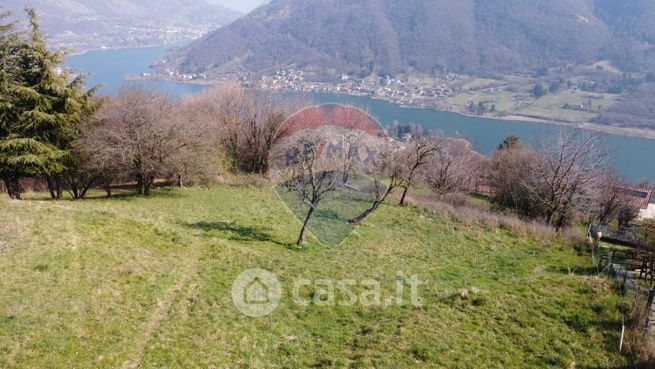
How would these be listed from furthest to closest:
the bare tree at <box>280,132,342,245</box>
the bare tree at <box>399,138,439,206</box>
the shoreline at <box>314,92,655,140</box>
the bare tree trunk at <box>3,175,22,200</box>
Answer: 1. the shoreline at <box>314,92,655,140</box>
2. the bare tree at <box>399,138,439,206</box>
3. the bare tree trunk at <box>3,175,22,200</box>
4. the bare tree at <box>280,132,342,245</box>

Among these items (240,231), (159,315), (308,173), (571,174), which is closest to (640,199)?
(571,174)

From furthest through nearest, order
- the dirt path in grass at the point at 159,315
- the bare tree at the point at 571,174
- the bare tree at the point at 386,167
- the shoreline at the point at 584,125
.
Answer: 1. the shoreline at the point at 584,125
2. the bare tree at the point at 386,167
3. the bare tree at the point at 571,174
4. the dirt path in grass at the point at 159,315

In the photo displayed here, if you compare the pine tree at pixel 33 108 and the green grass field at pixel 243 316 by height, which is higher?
the pine tree at pixel 33 108

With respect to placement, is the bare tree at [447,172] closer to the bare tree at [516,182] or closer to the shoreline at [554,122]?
the bare tree at [516,182]

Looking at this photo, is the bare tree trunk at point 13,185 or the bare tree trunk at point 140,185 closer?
the bare tree trunk at point 13,185

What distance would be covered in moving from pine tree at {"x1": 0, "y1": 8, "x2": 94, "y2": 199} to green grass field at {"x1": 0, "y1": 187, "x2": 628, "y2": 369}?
5668 millimetres

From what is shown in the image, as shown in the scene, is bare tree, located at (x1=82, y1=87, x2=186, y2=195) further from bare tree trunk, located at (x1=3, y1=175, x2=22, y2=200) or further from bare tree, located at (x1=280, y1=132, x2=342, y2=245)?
bare tree, located at (x1=280, y1=132, x2=342, y2=245)

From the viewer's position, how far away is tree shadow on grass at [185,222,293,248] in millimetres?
17078

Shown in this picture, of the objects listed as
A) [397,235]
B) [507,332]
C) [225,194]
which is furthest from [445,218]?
[225,194]

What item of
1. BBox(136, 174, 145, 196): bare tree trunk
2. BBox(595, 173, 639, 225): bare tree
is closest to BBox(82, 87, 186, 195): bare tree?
BBox(136, 174, 145, 196): bare tree trunk

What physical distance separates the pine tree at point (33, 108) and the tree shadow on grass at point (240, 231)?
31.9 ft

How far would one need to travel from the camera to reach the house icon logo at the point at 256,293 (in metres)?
11.1

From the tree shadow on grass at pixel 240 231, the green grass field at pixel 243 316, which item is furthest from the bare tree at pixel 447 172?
the tree shadow on grass at pixel 240 231

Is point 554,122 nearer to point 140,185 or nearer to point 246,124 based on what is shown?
point 246,124
